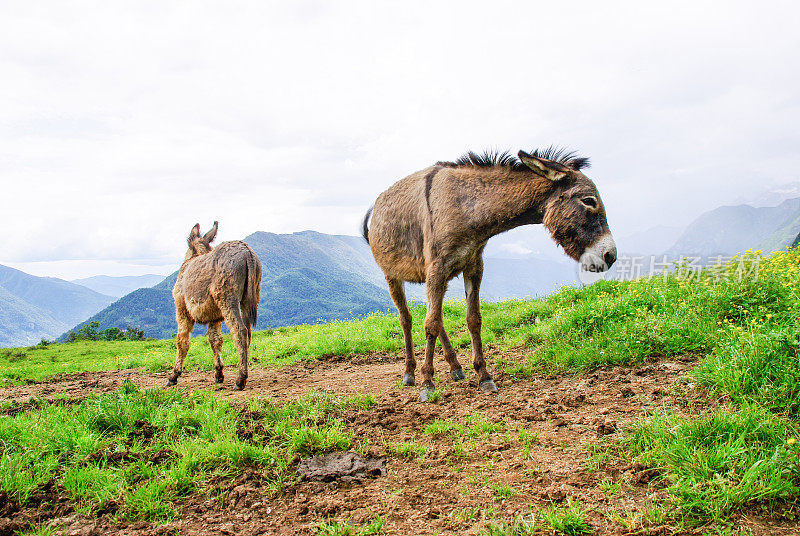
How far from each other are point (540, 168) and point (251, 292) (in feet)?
17.3

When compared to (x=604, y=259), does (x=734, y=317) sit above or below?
below

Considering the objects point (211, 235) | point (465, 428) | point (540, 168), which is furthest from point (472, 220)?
point (211, 235)

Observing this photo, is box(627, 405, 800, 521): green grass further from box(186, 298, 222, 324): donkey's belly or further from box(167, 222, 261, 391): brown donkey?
box(186, 298, 222, 324): donkey's belly

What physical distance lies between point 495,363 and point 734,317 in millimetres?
3161

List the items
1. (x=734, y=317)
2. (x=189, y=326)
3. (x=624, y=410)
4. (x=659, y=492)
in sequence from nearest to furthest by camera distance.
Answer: (x=659, y=492) → (x=624, y=410) → (x=734, y=317) → (x=189, y=326)

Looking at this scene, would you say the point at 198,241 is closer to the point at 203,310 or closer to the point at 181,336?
the point at 203,310

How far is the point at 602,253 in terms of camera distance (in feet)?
16.1

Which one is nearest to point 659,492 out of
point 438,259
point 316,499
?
point 316,499

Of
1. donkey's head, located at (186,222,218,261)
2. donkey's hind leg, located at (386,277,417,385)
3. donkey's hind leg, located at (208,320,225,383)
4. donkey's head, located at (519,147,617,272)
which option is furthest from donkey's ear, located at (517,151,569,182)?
donkey's head, located at (186,222,218,261)

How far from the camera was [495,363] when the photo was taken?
6.84 m

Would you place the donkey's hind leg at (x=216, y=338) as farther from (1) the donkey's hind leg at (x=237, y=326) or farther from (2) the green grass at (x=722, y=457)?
(2) the green grass at (x=722, y=457)

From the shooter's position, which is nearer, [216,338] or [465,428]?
[465,428]

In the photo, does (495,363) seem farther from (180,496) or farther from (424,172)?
(180,496)

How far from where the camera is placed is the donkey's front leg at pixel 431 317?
547cm
